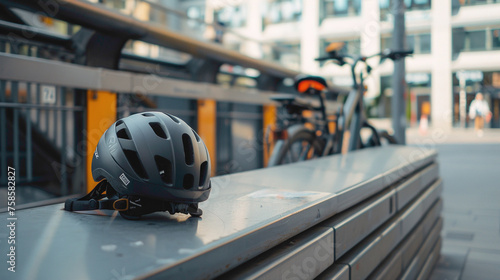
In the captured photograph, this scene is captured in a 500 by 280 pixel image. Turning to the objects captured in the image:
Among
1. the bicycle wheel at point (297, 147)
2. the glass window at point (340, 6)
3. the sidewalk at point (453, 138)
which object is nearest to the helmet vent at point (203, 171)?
the bicycle wheel at point (297, 147)

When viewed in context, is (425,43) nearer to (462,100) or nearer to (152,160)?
(462,100)

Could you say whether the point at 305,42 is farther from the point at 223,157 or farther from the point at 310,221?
the point at 310,221

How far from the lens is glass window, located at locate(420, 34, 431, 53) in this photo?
29.1 m

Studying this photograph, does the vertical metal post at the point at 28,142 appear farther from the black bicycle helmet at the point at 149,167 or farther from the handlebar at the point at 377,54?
the black bicycle helmet at the point at 149,167

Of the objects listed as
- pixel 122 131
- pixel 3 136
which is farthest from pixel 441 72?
pixel 122 131

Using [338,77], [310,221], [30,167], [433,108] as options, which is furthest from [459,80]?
[310,221]

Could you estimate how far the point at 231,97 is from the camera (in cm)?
945

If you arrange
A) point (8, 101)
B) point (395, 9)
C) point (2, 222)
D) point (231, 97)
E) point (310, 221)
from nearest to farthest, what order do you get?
point (2, 222) < point (310, 221) < point (8, 101) < point (395, 9) < point (231, 97)

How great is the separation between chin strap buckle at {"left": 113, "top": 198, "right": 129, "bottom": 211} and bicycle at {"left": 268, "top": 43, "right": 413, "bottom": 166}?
242 centimetres

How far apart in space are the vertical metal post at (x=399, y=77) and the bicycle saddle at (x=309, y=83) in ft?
11.4

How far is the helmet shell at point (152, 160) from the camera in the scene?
4.23 ft

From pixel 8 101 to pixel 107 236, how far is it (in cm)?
488

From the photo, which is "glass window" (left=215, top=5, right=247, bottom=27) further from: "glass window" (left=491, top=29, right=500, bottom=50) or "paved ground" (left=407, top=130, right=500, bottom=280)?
"paved ground" (left=407, top=130, right=500, bottom=280)

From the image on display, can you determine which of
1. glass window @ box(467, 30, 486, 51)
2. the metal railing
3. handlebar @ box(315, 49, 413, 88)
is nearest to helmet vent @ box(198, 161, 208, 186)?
handlebar @ box(315, 49, 413, 88)
